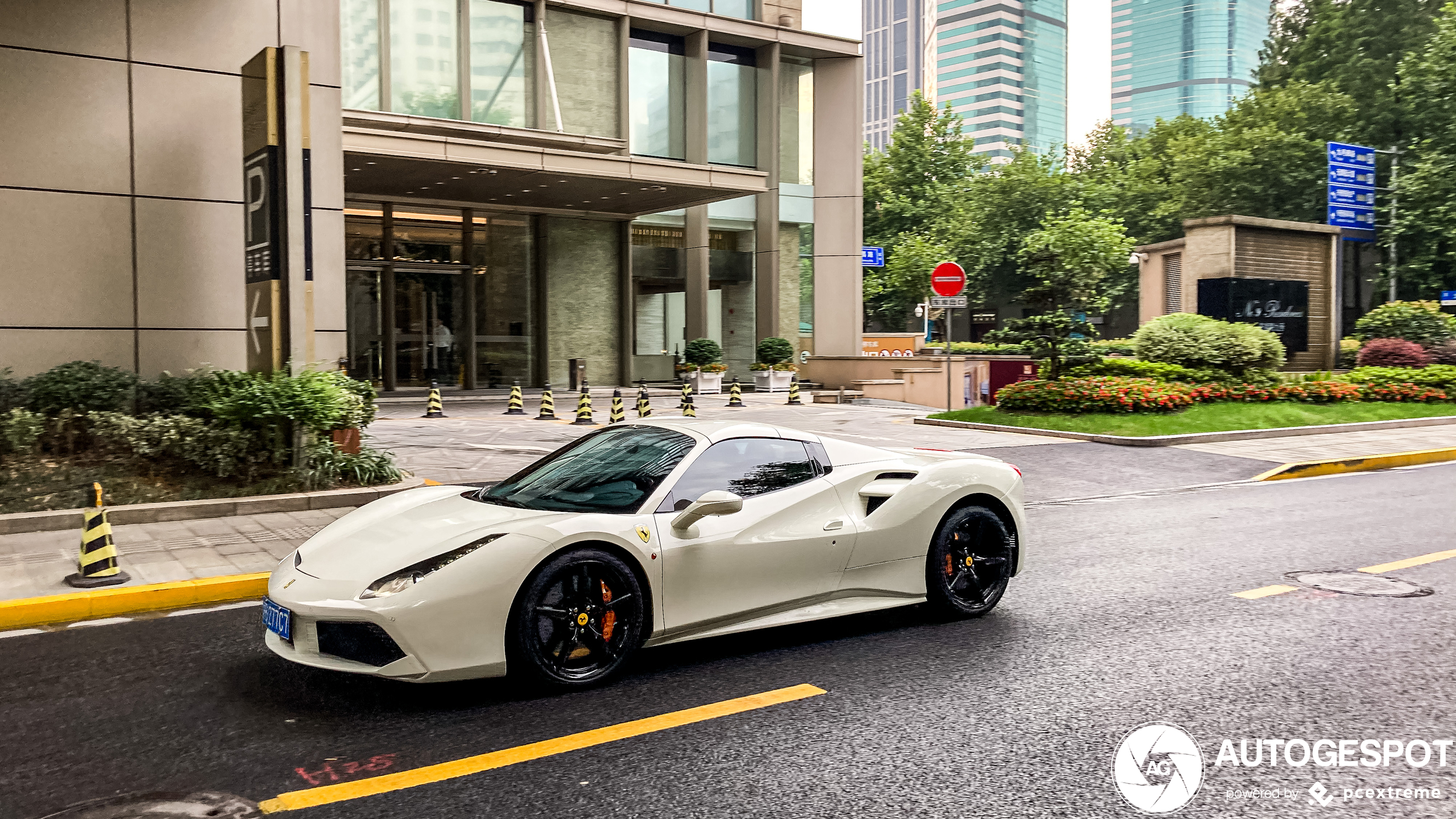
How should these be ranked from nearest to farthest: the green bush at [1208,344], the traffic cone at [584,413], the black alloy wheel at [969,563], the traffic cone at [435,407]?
the black alloy wheel at [969,563], the traffic cone at [584,413], the green bush at [1208,344], the traffic cone at [435,407]

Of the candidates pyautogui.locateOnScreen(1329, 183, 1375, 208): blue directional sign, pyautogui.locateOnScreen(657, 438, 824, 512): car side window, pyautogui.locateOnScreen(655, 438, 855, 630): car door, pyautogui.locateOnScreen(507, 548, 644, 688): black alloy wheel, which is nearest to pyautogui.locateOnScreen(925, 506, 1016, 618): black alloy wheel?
pyautogui.locateOnScreen(655, 438, 855, 630): car door

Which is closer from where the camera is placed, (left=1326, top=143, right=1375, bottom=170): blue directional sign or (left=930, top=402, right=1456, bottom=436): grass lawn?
(left=930, top=402, right=1456, bottom=436): grass lawn

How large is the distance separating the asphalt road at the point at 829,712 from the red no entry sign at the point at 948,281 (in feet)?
52.5

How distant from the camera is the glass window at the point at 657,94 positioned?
31.4 meters

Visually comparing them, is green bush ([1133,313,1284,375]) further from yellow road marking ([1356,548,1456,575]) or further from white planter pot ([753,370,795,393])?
yellow road marking ([1356,548,1456,575])

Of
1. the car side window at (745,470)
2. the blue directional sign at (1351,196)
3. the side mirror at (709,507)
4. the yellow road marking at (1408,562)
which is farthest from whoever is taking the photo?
the blue directional sign at (1351,196)

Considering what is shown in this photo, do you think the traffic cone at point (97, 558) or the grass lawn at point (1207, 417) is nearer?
the traffic cone at point (97, 558)

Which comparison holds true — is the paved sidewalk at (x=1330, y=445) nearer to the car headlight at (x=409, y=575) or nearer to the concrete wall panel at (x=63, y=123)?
the car headlight at (x=409, y=575)

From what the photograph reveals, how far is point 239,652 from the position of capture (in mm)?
5789

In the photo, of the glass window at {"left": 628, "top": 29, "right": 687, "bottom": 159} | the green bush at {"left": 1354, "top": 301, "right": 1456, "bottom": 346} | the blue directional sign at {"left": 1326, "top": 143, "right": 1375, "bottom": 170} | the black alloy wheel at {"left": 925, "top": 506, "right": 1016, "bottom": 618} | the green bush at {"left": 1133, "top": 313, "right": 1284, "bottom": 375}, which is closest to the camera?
the black alloy wheel at {"left": 925, "top": 506, "right": 1016, "bottom": 618}

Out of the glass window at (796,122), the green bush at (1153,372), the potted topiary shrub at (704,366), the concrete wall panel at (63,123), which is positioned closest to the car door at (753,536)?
the concrete wall panel at (63,123)

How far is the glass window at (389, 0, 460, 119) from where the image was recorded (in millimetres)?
27266

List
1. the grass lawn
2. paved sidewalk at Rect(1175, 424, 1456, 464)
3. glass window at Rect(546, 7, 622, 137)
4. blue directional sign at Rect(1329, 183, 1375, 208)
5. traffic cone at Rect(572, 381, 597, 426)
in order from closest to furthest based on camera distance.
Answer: paved sidewalk at Rect(1175, 424, 1456, 464) → the grass lawn → traffic cone at Rect(572, 381, 597, 426) → glass window at Rect(546, 7, 622, 137) → blue directional sign at Rect(1329, 183, 1375, 208)

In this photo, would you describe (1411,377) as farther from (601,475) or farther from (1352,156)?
(601,475)
